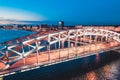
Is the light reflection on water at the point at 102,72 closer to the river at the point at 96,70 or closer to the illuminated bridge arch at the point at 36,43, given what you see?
the river at the point at 96,70

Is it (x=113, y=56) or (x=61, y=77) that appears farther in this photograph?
(x=113, y=56)

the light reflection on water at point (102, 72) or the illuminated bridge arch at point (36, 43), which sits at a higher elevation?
the illuminated bridge arch at point (36, 43)

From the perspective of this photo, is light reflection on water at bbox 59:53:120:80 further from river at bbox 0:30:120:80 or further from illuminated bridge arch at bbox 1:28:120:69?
illuminated bridge arch at bbox 1:28:120:69

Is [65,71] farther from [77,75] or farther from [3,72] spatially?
[3,72]

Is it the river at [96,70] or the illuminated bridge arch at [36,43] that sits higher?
the illuminated bridge arch at [36,43]

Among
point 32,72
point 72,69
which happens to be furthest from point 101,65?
point 32,72

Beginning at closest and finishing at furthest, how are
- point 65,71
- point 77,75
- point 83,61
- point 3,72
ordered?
point 3,72 → point 77,75 → point 65,71 → point 83,61

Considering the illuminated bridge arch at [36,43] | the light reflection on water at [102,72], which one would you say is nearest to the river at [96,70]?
the light reflection on water at [102,72]

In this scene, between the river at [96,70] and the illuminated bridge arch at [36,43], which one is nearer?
the illuminated bridge arch at [36,43]

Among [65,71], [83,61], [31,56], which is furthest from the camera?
[83,61]

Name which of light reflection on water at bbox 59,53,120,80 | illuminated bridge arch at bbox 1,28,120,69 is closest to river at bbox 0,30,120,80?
light reflection on water at bbox 59,53,120,80

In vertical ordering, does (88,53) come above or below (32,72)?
above
